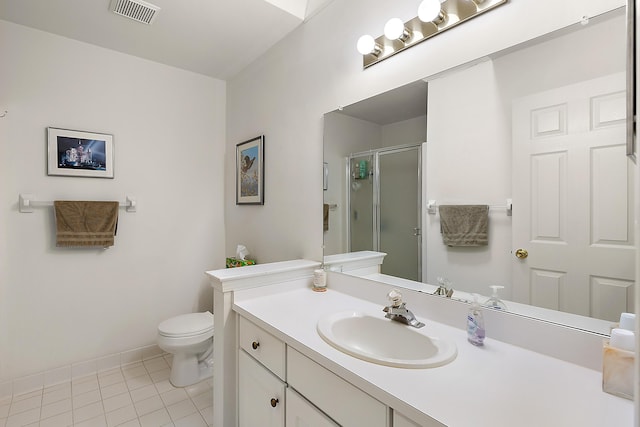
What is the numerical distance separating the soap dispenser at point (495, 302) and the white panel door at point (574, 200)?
0.05 metres

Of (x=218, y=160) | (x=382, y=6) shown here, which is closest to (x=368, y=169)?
(x=382, y=6)

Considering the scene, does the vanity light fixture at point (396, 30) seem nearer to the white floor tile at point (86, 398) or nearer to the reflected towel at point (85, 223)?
the reflected towel at point (85, 223)

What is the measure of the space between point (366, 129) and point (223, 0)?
1.13m

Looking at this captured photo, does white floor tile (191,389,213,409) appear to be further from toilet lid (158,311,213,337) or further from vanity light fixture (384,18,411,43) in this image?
vanity light fixture (384,18,411,43)

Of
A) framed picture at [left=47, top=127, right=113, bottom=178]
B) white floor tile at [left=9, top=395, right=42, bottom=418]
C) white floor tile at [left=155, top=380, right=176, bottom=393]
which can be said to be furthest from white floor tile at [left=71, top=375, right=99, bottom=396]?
framed picture at [left=47, top=127, right=113, bottom=178]

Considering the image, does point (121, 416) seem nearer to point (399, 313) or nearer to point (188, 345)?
point (188, 345)

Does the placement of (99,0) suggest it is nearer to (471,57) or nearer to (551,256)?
(471,57)

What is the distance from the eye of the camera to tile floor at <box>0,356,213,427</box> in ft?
5.55

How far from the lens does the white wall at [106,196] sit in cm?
195

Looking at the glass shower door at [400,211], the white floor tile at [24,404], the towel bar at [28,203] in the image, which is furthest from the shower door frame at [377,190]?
the white floor tile at [24,404]

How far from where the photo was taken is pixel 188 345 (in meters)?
1.96

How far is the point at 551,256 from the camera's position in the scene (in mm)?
959

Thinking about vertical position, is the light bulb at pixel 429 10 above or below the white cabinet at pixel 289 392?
above

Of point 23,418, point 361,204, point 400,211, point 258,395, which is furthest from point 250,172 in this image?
point 23,418
